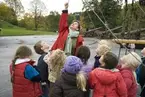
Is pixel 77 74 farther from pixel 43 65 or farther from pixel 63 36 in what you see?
pixel 63 36

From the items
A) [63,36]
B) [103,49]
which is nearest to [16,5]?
[63,36]

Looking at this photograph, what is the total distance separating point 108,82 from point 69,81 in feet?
1.56

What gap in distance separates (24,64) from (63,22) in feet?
4.67

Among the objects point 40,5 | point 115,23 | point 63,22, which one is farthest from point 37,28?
point 63,22

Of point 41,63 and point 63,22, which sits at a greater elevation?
point 63,22

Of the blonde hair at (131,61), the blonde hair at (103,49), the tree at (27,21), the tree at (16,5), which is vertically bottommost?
the tree at (27,21)

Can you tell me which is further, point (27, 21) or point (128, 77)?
point (27, 21)

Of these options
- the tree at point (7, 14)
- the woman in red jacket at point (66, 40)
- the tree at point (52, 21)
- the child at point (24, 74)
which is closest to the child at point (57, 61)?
the child at point (24, 74)

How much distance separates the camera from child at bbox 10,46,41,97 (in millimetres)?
4867

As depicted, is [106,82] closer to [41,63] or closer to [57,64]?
[57,64]

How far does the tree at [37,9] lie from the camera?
83.6 m

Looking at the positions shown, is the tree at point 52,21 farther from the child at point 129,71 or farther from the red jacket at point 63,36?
the child at point 129,71

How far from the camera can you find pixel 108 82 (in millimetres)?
4336

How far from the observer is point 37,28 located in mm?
84000
